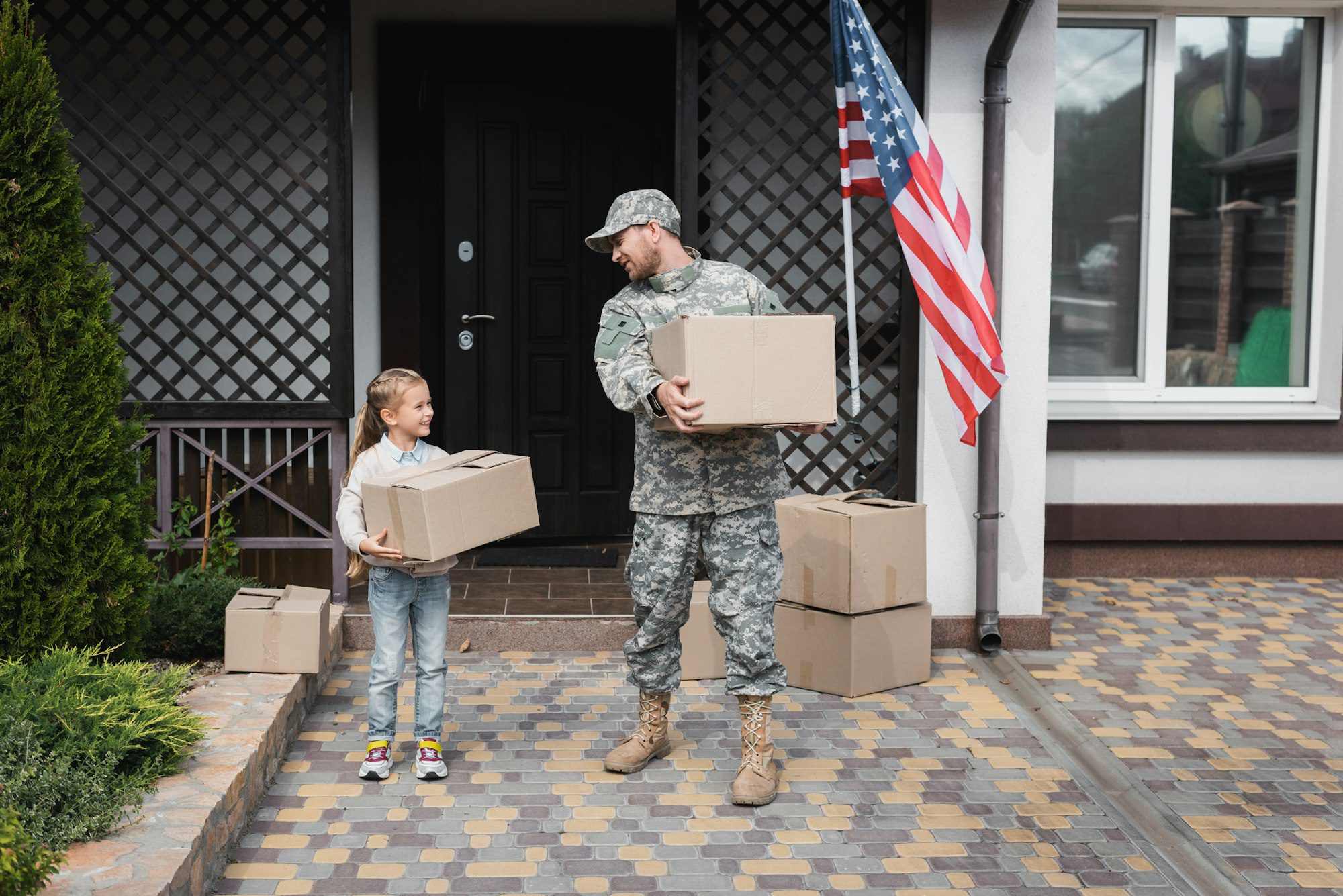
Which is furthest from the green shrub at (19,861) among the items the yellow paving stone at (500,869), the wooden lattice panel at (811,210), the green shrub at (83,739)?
the wooden lattice panel at (811,210)

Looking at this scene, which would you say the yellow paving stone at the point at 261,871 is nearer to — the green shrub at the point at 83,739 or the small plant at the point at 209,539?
the green shrub at the point at 83,739

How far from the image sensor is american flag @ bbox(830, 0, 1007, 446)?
4.93 metres

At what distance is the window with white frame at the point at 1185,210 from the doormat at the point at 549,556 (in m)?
2.54

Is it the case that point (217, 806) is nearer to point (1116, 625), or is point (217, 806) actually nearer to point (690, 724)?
point (690, 724)

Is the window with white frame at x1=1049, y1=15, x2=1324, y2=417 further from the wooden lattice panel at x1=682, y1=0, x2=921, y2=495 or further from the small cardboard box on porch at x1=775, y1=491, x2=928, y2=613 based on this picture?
the small cardboard box on porch at x1=775, y1=491, x2=928, y2=613

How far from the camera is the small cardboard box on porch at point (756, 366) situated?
3.64 metres

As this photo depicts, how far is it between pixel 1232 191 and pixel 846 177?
313 centimetres

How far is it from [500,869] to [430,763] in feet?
2.22

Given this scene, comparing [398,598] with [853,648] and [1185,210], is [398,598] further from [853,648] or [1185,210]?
[1185,210]

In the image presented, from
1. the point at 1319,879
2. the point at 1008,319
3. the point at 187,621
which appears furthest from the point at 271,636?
the point at 1319,879

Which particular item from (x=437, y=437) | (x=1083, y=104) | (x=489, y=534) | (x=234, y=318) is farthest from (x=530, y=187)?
(x=489, y=534)

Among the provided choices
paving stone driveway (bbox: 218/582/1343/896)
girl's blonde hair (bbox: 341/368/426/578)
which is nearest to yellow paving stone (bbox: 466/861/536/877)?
paving stone driveway (bbox: 218/582/1343/896)

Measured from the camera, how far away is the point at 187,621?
482 cm

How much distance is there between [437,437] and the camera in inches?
281
